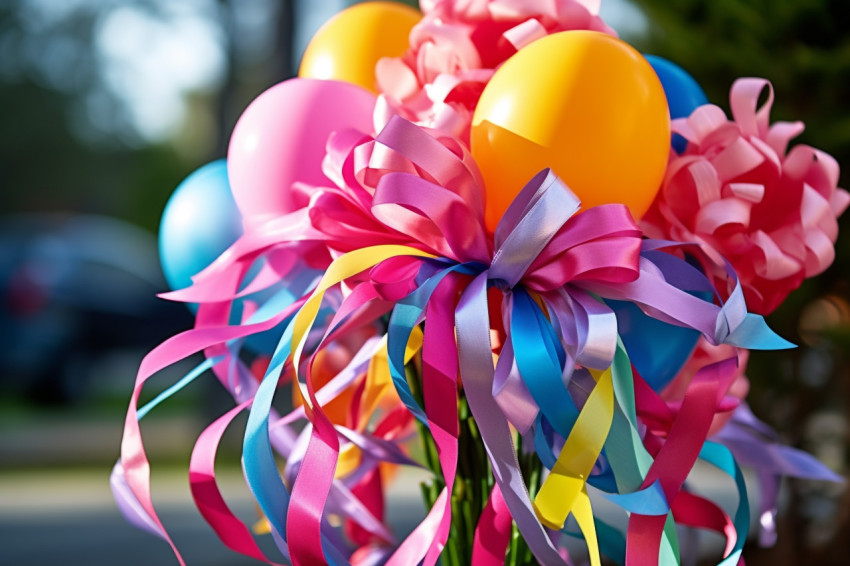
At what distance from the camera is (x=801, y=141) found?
2.20m

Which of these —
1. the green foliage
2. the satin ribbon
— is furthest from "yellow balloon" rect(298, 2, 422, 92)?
the green foliage

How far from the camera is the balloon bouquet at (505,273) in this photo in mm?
1049

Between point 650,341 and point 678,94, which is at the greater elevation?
point 678,94

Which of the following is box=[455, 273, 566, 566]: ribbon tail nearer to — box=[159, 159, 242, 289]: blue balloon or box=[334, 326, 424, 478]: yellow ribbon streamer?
box=[334, 326, 424, 478]: yellow ribbon streamer

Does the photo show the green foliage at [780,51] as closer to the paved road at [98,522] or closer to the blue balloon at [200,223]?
the blue balloon at [200,223]

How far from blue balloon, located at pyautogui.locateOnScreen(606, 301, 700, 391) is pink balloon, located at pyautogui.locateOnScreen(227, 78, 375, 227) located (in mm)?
448

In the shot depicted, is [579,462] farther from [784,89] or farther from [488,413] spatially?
[784,89]

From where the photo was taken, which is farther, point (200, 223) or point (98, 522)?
point (98, 522)

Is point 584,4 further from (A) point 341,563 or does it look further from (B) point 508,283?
(A) point 341,563

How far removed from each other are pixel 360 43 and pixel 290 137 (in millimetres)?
258

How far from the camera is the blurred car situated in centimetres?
696

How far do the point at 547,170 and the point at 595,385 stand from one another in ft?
0.84

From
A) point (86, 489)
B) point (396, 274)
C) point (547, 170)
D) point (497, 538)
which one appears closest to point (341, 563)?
point (497, 538)

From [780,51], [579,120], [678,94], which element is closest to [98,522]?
[780,51]
